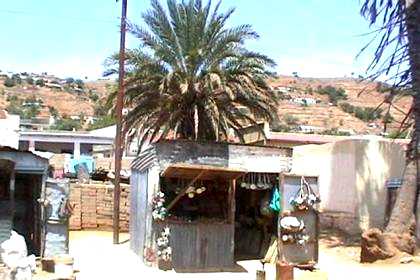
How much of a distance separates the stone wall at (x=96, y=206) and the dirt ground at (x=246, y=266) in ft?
10.9

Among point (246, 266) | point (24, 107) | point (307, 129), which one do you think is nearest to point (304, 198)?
point (246, 266)

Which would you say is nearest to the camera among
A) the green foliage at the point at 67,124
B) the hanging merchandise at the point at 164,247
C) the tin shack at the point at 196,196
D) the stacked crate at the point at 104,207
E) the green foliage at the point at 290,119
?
the hanging merchandise at the point at 164,247

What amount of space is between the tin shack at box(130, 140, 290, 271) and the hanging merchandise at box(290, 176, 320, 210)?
66 centimetres

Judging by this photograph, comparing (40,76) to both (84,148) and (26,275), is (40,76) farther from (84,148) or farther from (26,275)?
(26,275)

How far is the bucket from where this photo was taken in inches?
531

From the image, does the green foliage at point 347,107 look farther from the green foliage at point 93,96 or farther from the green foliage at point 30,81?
the green foliage at point 30,81

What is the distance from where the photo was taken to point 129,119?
72.0 feet

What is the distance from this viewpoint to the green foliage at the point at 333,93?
275 feet

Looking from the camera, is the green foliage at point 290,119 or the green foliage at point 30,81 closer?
the green foliage at point 290,119

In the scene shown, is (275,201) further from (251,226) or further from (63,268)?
(63,268)

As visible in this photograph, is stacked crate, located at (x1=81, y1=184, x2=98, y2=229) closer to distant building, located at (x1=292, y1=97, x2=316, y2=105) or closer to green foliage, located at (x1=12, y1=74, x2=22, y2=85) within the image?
distant building, located at (x1=292, y1=97, x2=316, y2=105)

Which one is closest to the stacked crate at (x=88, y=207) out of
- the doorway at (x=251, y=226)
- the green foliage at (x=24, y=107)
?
the doorway at (x=251, y=226)

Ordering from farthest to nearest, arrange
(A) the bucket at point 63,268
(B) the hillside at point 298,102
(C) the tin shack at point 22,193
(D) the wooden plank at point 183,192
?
(B) the hillside at point 298,102 → (D) the wooden plank at point 183,192 → (C) the tin shack at point 22,193 → (A) the bucket at point 63,268

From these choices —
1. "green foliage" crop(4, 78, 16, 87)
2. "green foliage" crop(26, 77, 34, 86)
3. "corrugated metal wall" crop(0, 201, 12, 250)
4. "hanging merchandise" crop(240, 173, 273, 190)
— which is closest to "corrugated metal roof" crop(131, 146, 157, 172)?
"hanging merchandise" crop(240, 173, 273, 190)
